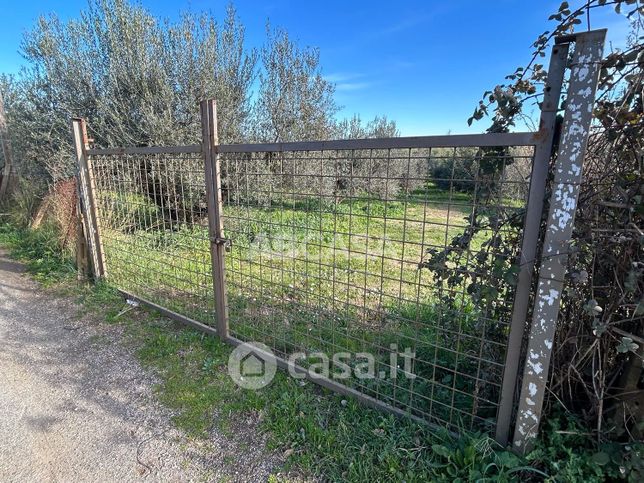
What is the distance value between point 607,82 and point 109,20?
7.56 m

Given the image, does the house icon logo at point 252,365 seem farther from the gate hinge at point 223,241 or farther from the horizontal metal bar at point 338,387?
the gate hinge at point 223,241

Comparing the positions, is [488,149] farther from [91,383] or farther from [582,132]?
[91,383]

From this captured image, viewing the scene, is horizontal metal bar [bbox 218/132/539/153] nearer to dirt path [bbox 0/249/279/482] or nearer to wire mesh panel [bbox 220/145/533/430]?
wire mesh panel [bbox 220/145/533/430]

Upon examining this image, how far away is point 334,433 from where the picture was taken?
1.95 metres

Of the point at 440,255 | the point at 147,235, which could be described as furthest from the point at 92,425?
the point at 440,255

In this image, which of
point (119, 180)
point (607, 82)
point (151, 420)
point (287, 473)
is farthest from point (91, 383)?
point (607, 82)

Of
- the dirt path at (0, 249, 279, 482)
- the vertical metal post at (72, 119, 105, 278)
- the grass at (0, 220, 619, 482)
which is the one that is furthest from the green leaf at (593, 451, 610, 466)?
the vertical metal post at (72, 119, 105, 278)

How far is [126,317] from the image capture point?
3.50 m

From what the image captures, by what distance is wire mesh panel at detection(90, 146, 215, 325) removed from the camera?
3.35m

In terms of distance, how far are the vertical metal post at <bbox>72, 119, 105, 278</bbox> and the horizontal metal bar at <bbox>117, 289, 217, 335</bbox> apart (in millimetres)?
585

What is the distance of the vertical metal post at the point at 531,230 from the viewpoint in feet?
4.48

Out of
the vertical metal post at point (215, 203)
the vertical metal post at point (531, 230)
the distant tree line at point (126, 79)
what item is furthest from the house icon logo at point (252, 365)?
the distant tree line at point (126, 79)

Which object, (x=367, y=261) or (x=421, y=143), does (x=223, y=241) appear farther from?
(x=421, y=143)

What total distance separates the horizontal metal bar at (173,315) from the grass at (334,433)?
74mm
